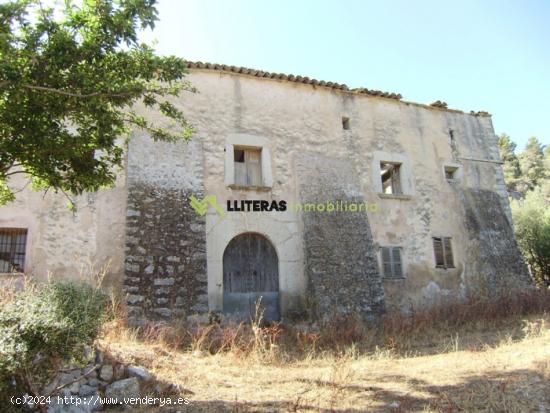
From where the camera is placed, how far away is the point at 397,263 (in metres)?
11.4

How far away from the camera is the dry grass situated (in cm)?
484

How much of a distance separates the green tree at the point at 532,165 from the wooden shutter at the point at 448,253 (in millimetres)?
27498

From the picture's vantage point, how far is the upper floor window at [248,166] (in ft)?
34.9

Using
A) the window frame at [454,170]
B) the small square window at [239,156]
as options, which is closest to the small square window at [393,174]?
the window frame at [454,170]

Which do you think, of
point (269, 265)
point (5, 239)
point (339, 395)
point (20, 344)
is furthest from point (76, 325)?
point (269, 265)

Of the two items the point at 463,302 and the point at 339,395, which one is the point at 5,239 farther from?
the point at 463,302

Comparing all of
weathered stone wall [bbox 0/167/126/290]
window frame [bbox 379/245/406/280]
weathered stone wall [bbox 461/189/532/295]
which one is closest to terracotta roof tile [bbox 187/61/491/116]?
weathered stone wall [bbox 461/189/532/295]

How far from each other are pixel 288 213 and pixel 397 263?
3420mm

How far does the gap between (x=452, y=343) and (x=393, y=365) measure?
2117 mm

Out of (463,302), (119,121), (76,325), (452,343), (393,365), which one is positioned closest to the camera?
(76,325)

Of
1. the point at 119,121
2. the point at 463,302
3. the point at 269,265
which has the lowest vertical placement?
the point at 463,302

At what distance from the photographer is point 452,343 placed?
8.26m

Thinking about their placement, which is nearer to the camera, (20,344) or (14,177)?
(20,344)

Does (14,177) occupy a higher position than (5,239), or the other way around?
(14,177)
